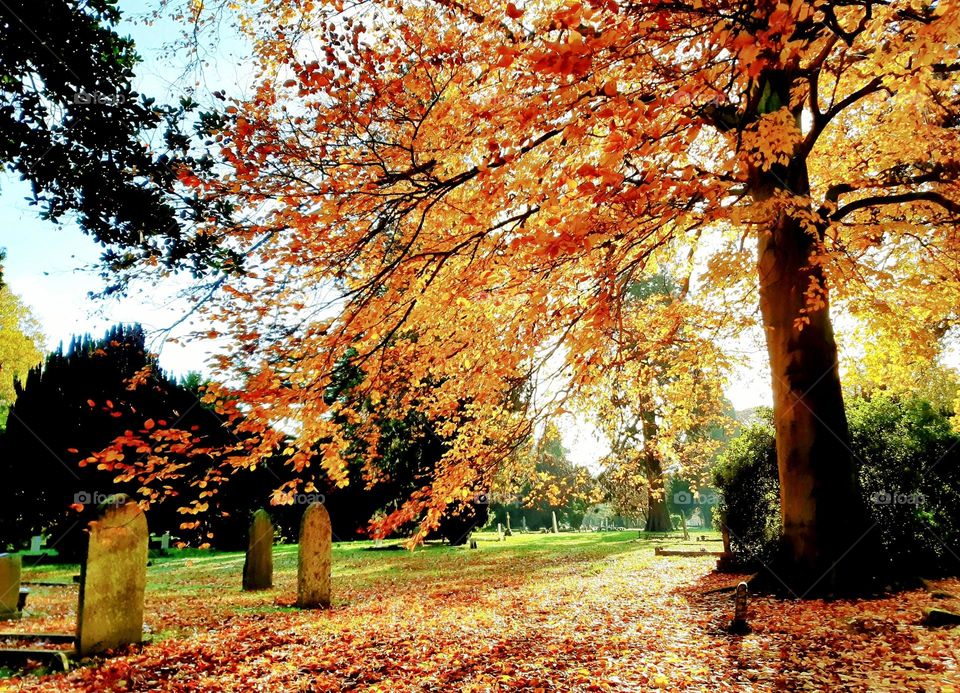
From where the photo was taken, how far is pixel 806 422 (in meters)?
8.72

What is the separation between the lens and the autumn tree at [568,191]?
5328 millimetres

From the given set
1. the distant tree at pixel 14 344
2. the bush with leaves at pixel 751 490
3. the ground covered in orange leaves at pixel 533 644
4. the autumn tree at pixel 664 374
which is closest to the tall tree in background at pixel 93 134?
the ground covered in orange leaves at pixel 533 644

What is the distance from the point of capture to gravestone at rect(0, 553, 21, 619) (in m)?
9.48

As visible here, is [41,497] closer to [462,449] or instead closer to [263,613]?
[263,613]

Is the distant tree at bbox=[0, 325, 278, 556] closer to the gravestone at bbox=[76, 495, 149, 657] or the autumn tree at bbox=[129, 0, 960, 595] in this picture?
the gravestone at bbox=[76, 495, 149, 657]

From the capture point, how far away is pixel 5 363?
32250 mm

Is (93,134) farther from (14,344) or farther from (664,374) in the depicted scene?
(14,344)

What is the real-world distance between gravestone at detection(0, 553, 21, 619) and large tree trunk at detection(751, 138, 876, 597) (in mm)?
12631

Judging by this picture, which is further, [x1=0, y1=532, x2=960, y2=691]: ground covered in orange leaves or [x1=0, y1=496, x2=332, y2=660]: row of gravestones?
[x1=0, y1=496, x2=332, y2=660]: row of gravestones

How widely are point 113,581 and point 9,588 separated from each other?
4.33 meters

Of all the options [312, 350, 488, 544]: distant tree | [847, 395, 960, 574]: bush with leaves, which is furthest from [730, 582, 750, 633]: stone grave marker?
[312, 350, 488, 544]: distant tree

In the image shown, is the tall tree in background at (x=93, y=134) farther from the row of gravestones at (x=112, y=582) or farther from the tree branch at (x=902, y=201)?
the tree branch at (x=902, y=201)

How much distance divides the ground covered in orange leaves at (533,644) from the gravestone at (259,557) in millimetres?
1472

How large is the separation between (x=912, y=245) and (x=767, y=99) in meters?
5.42
